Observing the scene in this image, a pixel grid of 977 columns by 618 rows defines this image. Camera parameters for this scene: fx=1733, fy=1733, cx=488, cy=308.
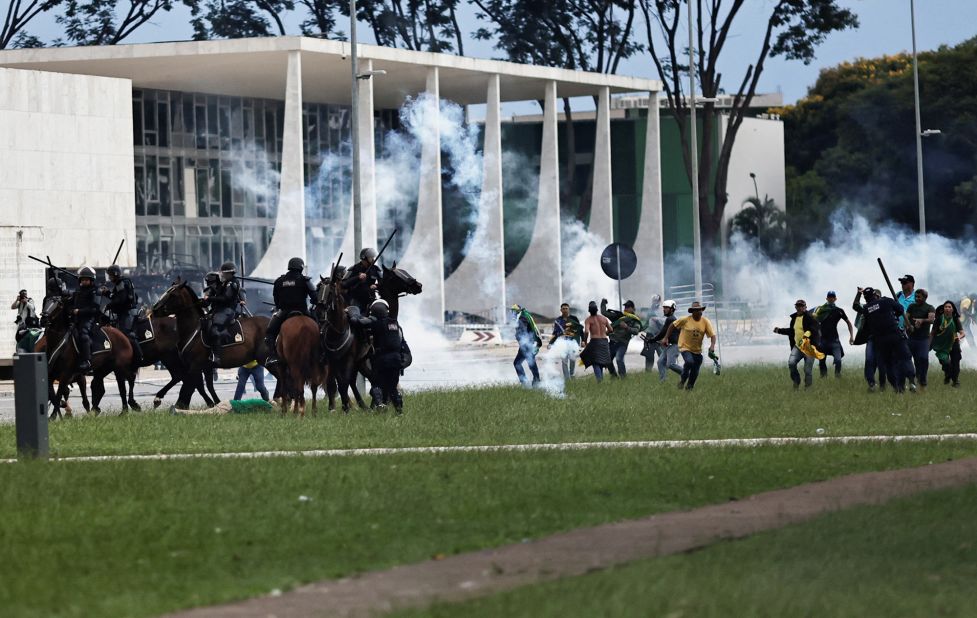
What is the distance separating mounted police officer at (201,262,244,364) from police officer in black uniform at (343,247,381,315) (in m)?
2.19

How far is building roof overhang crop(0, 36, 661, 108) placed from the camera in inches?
2363

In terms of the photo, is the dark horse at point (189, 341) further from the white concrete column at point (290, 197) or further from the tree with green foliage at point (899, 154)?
the tree with green foliage at point (899, 154)

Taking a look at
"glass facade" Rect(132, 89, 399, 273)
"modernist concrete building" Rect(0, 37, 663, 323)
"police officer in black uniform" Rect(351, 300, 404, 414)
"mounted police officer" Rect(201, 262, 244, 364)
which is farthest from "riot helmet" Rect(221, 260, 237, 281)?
"glass facade" Rect(132, 89, 399, 273)

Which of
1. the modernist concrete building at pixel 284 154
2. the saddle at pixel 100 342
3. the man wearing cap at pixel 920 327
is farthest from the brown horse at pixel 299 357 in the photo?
the modernist concrete building at pixel 284 154

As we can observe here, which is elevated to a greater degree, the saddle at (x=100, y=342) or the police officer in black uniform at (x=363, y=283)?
the police officer in black uniform at (x=363, y=283)

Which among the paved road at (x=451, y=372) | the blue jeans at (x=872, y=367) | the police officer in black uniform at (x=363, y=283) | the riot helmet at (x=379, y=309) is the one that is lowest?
the paved road at (x=451, y=372)

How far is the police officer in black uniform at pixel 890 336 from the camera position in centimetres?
2569

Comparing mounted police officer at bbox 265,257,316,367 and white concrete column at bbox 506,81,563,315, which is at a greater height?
white concrete column at bbox 506,81,563,315

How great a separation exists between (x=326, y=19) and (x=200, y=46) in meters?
16.6

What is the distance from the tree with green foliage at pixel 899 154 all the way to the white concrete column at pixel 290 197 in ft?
106

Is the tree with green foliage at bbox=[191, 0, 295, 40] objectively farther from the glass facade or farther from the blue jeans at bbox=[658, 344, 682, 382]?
the blue jeans at bbox=[658, 344, 682, 382]

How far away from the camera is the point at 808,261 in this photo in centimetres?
6850

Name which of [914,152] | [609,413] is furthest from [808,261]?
[609,413]

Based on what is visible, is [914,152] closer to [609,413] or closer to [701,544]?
[609,413]
